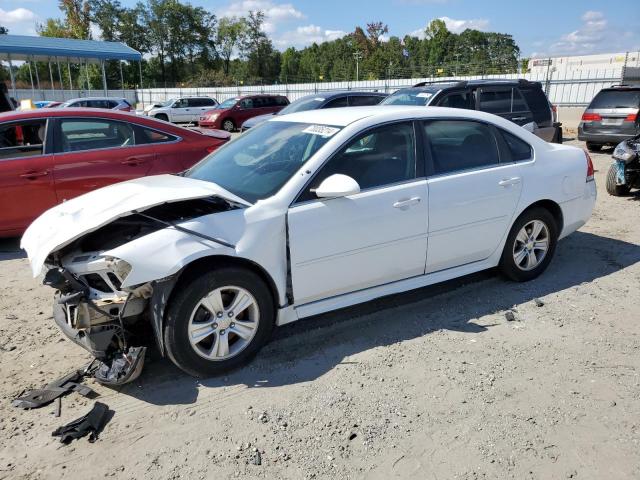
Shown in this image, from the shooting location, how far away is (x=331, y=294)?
12.2 feet

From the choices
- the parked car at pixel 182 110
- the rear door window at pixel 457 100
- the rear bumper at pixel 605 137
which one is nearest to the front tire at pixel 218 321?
the rear door window at pixel 457 100

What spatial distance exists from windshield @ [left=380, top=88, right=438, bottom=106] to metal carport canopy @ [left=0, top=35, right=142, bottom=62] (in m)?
28.3

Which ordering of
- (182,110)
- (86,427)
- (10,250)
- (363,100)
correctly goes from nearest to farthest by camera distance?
(86,427) → (10,250) → (363,100) → (182,110)

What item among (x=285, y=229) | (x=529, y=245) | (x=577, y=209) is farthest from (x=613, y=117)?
(x=285, y=229)

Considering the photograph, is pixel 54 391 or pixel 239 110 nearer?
pixel 54 391

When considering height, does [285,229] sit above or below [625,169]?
above

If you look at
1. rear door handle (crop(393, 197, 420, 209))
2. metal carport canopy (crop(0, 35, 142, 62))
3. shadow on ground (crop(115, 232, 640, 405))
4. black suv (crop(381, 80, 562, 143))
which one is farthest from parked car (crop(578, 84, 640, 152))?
metal carport canopy (crop(0, 35, 142, 62))

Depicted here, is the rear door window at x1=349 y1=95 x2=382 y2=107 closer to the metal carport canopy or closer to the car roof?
the car roof

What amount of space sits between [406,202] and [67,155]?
431cm

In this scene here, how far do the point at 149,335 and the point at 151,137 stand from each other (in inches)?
140

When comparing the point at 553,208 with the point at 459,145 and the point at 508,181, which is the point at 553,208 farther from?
the point at 459,145

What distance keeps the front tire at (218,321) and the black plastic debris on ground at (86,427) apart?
50 centimetres

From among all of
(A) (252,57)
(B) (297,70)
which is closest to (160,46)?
(A) (252,57)

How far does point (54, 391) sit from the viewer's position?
127 inches
